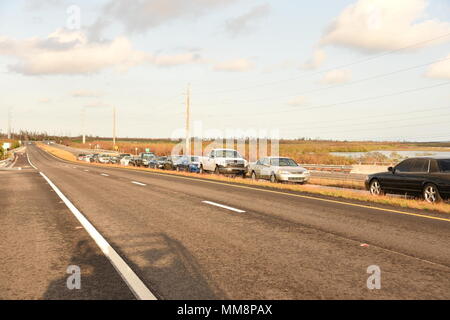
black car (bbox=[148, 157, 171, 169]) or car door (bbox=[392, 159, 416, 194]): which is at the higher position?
car door (bbox=[392, 159, 416, 194])

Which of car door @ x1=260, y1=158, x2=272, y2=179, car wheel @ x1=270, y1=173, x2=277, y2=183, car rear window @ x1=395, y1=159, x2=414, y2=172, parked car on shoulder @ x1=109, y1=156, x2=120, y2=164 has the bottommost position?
parked car on shoulder @ x1=109, y1=156, x2=120, y2=164

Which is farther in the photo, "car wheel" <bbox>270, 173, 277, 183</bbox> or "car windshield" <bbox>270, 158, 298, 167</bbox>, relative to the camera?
"car windshield" <bbox>270, 158, 298, 167</bbox>

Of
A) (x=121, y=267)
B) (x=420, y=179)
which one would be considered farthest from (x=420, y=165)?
(x=121, y=267)

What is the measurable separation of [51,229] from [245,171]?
1951 cm

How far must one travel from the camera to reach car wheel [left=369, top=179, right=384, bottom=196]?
15516 millimetres

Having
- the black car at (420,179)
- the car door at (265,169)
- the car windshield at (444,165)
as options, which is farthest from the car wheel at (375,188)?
Result: the car door at (265,169)

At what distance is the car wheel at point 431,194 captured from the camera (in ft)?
42.5

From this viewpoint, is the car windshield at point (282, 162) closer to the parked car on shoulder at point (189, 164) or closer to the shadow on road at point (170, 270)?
the parked car on shoulder at point (189, 164)

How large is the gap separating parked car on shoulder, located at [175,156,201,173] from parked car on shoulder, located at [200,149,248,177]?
13.5 feet

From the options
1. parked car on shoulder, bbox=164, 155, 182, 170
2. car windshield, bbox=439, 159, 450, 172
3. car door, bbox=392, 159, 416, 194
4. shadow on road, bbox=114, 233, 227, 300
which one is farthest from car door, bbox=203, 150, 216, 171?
shadow on road, bbox=114, 233, 227, 300

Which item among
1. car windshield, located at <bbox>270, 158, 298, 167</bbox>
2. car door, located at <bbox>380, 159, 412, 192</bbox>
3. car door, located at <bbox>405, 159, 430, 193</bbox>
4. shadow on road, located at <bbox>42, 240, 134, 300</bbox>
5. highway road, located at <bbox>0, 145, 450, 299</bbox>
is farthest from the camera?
car windshield, located at <bbox>270, 158, 298, 167</bbox>

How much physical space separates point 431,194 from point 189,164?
2243 cm

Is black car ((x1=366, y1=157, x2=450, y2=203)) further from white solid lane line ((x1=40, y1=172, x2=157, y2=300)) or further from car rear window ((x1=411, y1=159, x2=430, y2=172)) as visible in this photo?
white solid lane line ((x1=40, y1=172, x2=157, y2=300))
